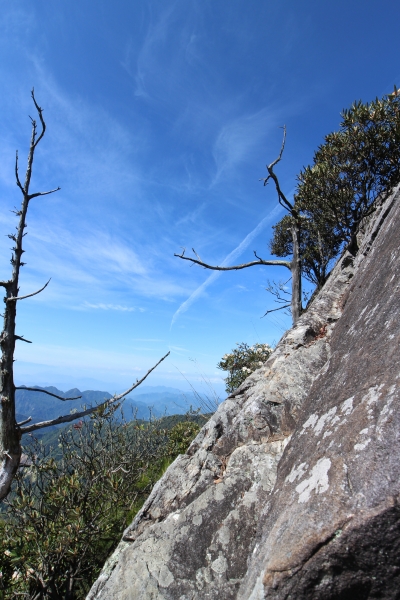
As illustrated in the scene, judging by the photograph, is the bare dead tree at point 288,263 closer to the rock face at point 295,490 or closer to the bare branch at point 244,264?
the bare branch at point 244,264

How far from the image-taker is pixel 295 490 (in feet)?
7.26

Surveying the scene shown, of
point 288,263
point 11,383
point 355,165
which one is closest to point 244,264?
point 288,263

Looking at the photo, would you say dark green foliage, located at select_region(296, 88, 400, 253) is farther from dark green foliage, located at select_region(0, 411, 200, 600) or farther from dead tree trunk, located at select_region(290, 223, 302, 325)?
dark green foliage, located at select_region(0, 411, 200, 600)

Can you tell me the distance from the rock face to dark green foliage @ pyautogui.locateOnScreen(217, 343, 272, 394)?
8.46 meters

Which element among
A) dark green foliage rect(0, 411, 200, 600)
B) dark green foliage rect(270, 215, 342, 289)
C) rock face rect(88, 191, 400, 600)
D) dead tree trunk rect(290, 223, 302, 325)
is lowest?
dark green foliage rect(0, 411, 200, 600)

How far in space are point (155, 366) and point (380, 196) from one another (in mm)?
7769

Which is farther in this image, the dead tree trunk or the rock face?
the dead tree trunk

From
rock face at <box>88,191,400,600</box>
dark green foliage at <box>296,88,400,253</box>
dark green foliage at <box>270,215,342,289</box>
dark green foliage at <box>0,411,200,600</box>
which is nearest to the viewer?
rock face at <box>88,191,400,600</box>

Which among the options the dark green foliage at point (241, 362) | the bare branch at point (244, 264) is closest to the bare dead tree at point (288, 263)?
the bare branch at point (244, 264)

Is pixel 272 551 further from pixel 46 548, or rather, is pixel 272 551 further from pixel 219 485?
pixel 46 548

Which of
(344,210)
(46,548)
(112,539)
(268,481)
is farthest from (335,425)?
(344,210)

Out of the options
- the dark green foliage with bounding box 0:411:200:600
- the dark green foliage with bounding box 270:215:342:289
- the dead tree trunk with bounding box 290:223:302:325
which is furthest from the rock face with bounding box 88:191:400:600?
the dark green foliage with bounding box 270:215:342:289

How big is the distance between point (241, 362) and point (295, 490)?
11.8 m

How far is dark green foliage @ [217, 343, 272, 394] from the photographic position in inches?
511
